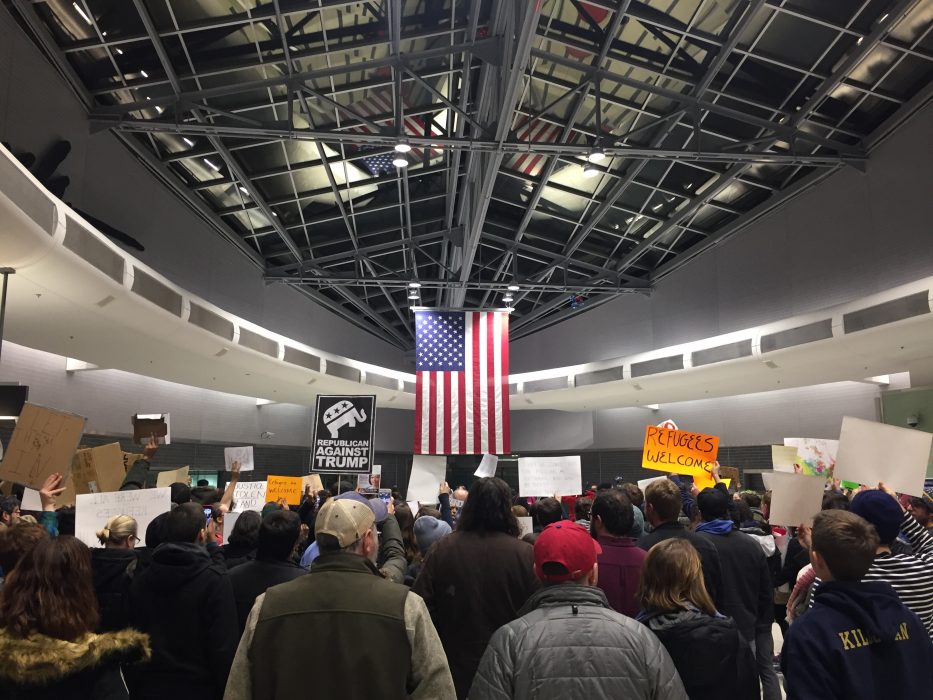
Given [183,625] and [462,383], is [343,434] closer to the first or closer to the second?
[183,625]

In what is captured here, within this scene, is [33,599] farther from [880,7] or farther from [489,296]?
[489,296]

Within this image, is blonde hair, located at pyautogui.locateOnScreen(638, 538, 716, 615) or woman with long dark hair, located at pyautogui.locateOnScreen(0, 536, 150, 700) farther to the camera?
blonde hair, located at pyautogui.locateOnScreen(638, 538, 716, 615)

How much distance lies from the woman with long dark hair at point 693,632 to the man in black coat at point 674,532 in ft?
3.88

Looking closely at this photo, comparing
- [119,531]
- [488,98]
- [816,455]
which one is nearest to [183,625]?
[119,531]

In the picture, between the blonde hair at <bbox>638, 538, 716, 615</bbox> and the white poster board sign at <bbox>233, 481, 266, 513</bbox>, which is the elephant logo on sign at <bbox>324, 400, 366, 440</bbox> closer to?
the white poster board sign at <bbox>233, 481, 266, 513</bbox>

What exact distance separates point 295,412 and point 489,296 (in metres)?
7.23

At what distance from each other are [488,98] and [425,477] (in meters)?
6.12

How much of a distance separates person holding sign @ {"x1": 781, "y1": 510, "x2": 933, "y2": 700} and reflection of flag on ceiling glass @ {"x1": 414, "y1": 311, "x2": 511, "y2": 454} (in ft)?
33.8

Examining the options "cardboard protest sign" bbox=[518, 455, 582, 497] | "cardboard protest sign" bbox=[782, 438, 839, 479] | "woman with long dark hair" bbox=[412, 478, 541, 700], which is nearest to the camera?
"woman with long dark hair" bbox=[412, 478, 541, 700]

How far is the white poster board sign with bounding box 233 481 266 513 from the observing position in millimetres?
8922

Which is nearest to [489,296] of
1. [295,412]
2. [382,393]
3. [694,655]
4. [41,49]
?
[382,393]

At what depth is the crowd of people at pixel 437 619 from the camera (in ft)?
6.75

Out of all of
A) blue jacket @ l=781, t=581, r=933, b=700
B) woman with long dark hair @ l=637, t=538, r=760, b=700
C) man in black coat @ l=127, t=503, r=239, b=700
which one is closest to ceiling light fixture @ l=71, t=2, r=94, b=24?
man in black coat @ l=127, t=503, r=239, b=700

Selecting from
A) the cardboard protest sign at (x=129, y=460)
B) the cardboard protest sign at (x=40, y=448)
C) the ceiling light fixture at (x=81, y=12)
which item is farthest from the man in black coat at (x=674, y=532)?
the ceiling light fixture at (x=81, y=12)
